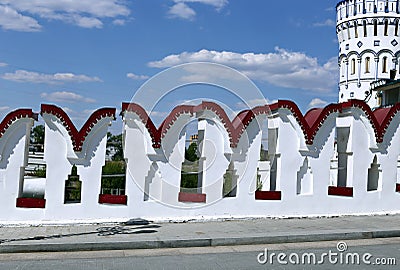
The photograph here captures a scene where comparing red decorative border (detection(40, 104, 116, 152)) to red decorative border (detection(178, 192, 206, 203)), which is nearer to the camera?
red decorative border (detection(40, 104, 116, 152))

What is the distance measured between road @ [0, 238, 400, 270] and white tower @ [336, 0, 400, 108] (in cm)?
4959

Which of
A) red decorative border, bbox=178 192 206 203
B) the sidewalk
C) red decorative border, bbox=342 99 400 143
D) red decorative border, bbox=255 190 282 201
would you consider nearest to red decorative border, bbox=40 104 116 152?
the sidewalk

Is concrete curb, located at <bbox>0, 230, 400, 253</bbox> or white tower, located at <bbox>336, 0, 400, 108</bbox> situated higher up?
white tower, located at <bbox>336, 0, 400, 108</bbox>

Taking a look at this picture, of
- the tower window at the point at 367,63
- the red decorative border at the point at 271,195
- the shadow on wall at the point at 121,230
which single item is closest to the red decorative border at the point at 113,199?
the shadow on wall at the point at 121,230

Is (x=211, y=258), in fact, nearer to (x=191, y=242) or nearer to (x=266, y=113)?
(x=191, y=242)

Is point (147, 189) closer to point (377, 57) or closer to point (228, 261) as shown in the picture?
point (228, 261)

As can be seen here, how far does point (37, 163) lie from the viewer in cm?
1186

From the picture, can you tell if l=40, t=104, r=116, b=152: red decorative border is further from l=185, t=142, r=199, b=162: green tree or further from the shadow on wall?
l=185, t=142, r=199, b=162: green tree

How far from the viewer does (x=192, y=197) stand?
11.1m

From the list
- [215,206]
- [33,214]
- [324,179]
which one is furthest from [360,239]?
[33,214]

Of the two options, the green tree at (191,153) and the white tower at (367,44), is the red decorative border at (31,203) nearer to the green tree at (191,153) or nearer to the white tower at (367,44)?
the green tree at (191,153)

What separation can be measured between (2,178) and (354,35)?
54.2m

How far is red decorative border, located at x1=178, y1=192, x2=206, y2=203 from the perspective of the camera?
36.4ft

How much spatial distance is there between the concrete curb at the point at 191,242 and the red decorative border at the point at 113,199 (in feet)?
6.45
